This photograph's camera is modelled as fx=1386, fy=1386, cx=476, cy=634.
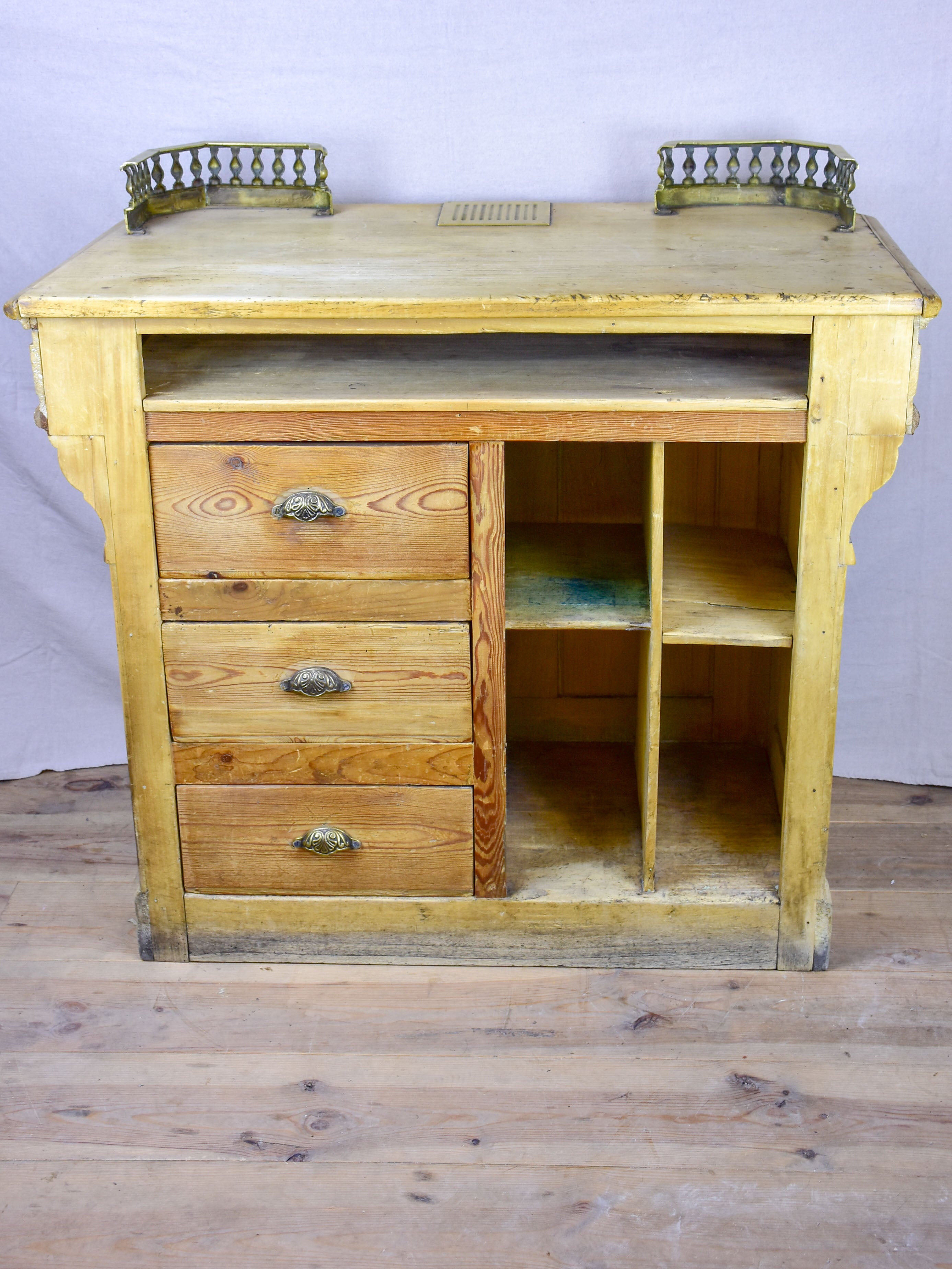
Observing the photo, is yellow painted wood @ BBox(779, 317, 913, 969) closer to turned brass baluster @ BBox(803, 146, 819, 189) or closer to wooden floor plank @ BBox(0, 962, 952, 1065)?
wooden floor plank @ BBox(0, 962, 952, 1065)

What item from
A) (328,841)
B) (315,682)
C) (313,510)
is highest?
(313,510)

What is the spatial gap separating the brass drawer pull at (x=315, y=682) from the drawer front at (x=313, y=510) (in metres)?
0.14

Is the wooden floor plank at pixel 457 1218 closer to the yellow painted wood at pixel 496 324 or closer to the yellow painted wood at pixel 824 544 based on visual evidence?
the yellow painted wood at pixel 824 544

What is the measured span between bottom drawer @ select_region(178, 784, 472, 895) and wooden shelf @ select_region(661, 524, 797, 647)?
439 millimetres

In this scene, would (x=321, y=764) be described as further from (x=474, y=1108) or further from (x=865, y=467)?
(x=865, y=467)

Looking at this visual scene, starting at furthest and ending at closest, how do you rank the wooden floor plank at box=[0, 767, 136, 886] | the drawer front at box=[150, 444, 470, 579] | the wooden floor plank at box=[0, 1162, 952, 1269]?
the wooden floor plank at box=[0, 767, 136, 886], the drawer front at box=[150, 444, 470, 579], the wooden floor plank at box=[0, 1162, 952, 1269]

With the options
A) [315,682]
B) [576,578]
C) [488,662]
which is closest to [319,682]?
[315,682]

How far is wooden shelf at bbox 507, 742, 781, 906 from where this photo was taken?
7.14ft

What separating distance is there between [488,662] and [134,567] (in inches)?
21.0

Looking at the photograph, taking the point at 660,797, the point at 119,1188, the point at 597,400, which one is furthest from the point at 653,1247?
the point at 597,400

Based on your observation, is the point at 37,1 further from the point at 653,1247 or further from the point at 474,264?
the point at 653,1247

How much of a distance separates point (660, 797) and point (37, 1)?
69.5 inches

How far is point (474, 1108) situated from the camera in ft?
6.26

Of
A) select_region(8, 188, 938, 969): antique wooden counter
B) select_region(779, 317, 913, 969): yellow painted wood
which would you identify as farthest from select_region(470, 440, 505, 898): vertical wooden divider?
select_region(779, 317, 913, 969): yellow painted wood
